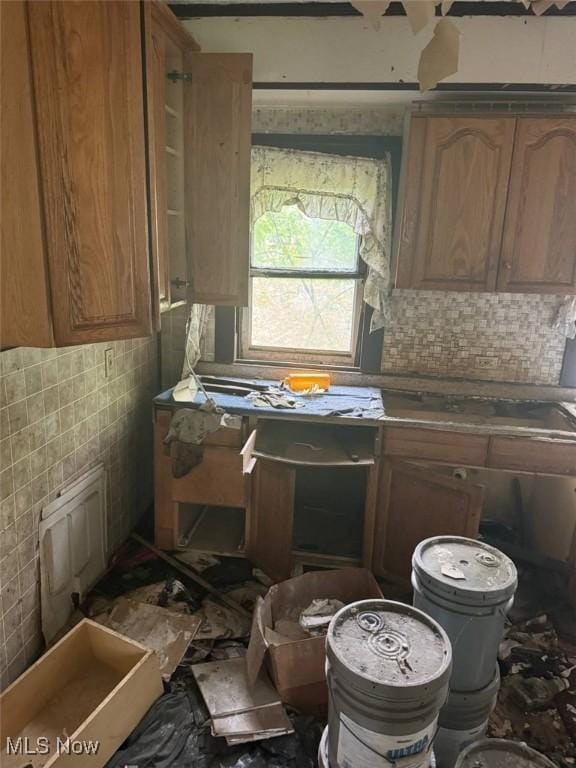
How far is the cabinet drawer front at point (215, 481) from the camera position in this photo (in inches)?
97.2

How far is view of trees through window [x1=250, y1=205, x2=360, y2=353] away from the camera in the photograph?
282 centimetres

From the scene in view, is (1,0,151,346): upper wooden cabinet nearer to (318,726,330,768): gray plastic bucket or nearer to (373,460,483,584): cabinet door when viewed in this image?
(318,726,330,768): gray plastic bucket

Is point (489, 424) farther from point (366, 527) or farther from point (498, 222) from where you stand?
point (498, 222)

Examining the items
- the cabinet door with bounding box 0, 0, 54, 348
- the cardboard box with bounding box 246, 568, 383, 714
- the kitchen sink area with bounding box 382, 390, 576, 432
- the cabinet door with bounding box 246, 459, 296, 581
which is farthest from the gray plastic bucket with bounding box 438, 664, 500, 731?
the cabinet door with bounding box 0, 0, 54, 348

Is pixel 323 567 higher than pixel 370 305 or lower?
lower

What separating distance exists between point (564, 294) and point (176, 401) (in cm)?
191

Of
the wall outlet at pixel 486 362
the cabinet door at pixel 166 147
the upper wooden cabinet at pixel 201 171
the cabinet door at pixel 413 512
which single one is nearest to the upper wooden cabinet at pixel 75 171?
the cabinet door at pixel 166 147

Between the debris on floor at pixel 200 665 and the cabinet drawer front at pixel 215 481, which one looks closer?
the debris on floor at pixel 200 665

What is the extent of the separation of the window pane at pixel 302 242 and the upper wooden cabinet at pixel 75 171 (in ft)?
4.40

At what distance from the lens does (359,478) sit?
306 centimetres

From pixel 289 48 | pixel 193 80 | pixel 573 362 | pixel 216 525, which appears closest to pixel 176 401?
pixel 216 525

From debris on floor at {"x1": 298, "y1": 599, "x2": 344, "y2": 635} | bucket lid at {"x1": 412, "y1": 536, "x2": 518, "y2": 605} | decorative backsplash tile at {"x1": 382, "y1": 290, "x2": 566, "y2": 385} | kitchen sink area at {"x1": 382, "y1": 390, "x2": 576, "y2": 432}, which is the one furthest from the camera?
decorative backsplash tile at {"x1": 382, "y1": 290, "x2": 566, "y2": 385}
